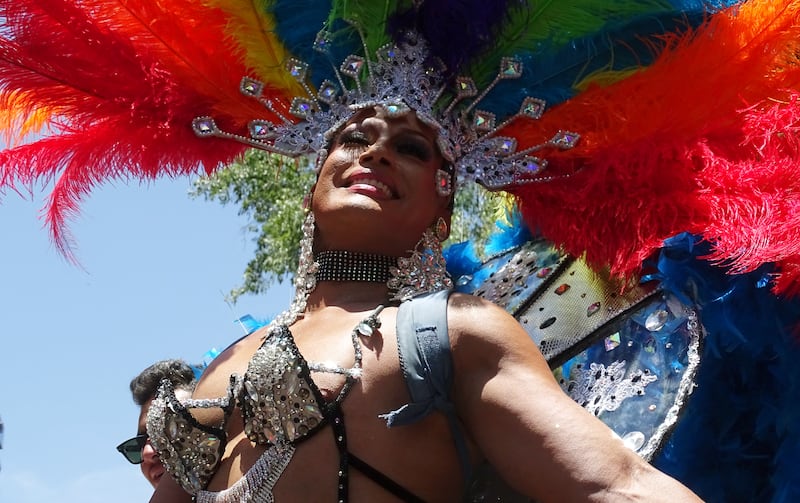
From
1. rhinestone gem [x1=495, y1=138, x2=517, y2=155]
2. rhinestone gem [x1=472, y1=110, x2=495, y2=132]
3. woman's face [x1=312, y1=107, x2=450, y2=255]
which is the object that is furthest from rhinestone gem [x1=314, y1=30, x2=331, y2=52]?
rhinestone gem [x1=495, y1=138, x2=517, y2=155]

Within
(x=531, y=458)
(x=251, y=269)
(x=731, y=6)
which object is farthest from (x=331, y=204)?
(x=251, y=269)

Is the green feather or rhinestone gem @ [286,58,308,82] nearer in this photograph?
the green feather

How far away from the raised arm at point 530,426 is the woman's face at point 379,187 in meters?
0.51

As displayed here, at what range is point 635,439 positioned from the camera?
3.32m

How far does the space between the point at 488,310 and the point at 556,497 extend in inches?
22.0

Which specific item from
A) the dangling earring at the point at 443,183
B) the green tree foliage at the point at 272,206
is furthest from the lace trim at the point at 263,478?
the green tree foliage at the point at 272,206

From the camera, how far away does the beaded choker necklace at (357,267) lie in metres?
3.61

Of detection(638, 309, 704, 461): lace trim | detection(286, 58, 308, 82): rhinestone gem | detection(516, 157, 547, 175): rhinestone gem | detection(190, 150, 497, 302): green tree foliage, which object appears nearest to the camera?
detection(638, 309, 704, 461): lace trim

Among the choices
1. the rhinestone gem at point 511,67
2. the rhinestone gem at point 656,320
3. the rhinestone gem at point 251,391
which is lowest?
the rhinestone gem at point 656,320

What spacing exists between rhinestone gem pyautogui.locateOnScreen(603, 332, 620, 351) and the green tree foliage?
448 centimetres

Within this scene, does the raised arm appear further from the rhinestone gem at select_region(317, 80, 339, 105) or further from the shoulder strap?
the rhinestone gem at select_region(317, 80, 339, 105)

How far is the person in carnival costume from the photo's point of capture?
3051 mm

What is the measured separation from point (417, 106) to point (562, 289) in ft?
2.59

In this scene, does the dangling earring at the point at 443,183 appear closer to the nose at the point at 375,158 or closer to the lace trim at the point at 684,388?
the nose at the point at 375,158
